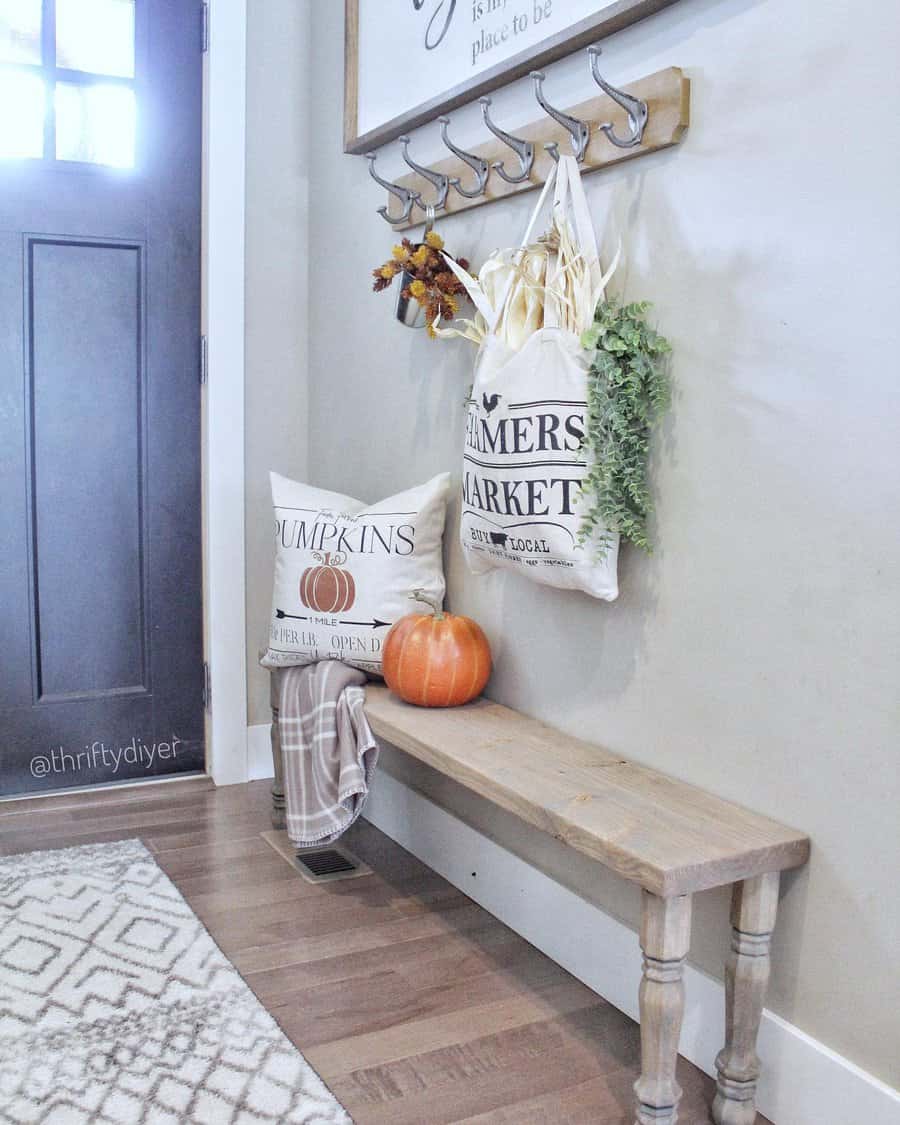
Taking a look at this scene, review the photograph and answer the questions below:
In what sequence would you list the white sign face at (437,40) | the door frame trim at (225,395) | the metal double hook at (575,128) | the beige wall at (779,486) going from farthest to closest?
1. the door frame trim at (225,395)
2. the white sign face at (437,40)
3. the metal double hook at (575,128)
4. the beige wall at (779,486)

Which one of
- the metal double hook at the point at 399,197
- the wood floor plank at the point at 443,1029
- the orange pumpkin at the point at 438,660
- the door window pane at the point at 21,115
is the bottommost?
the wood floor plank at the point at 443,1029

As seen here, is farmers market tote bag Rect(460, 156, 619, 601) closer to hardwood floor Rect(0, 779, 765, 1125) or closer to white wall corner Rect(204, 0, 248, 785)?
hardwood floor Rect(0, 779, 765, 1125)

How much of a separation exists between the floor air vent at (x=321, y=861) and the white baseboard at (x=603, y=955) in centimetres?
15

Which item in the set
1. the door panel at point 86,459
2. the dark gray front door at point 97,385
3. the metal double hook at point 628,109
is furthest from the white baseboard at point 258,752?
the metal double hook at point 628,109

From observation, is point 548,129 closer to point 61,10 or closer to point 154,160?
point 154,160

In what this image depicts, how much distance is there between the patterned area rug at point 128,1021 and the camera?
1572mm

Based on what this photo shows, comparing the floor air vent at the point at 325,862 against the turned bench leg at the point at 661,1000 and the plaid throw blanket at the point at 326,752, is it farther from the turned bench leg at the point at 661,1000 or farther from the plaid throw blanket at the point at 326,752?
the turned bench leg at the point at 661,1000

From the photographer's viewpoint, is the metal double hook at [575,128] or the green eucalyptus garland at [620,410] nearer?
the green eucalyptus garland at [620,410]

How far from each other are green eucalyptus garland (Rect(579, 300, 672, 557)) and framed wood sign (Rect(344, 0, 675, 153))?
0.50m

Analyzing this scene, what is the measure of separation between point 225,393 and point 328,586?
80cm

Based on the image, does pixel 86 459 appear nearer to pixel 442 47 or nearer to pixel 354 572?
pixel 354 572

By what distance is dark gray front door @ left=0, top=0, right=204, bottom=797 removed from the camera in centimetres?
279

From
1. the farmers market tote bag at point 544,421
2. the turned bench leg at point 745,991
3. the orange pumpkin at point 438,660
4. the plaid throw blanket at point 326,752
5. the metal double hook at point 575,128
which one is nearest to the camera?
the turned bench leg at point 745,991

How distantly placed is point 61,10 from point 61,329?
787 millimetres
